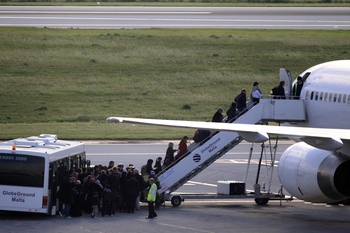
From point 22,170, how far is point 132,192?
4967mm

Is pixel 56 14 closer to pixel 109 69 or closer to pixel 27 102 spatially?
pixel 109 69

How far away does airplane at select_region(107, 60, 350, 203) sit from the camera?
3206 cm

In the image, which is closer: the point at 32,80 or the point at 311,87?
the point at 311,87

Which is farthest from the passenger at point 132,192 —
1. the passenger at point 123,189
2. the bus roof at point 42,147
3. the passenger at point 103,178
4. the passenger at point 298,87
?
the passenger at point 298,87

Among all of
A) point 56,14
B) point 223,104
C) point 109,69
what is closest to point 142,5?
point 56,14

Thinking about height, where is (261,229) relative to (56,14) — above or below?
below

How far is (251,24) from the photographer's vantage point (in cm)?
9188

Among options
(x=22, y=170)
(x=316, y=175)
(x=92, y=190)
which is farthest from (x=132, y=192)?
(x=316, y=175)

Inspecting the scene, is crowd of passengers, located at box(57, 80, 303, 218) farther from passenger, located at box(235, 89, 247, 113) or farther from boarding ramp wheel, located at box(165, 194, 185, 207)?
passenger, located at box(235, 89, 247, 113)

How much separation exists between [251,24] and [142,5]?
68.1 ft

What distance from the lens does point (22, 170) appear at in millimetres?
34594

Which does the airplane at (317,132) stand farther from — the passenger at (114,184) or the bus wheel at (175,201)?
the bus wheel at (175,201)

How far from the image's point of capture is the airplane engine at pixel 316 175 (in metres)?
34.6

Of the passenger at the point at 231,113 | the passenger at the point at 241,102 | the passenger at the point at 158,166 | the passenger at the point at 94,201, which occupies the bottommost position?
the passenger at the point at 94,201
